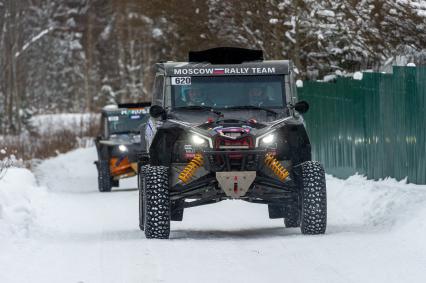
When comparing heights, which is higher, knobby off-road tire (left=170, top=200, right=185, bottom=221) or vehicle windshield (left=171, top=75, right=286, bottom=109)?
vehicle windshield (left=171, top=75, right=286, bottom=109)

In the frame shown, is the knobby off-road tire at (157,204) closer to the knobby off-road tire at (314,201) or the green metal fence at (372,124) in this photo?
the knobby off-road tire at (314,201)

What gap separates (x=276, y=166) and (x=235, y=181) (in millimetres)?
575

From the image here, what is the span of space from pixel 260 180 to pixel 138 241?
1539 mm

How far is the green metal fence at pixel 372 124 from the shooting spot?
59.8ft

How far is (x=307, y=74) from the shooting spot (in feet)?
103

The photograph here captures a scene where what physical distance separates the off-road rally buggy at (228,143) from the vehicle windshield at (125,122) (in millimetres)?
13228

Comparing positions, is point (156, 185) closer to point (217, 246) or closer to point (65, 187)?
point (217, 246)

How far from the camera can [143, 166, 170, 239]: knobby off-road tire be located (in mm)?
14266

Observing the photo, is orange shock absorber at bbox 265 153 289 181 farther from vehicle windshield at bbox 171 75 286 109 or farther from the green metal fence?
the green metal fence

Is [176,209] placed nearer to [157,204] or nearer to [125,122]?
[157,204]

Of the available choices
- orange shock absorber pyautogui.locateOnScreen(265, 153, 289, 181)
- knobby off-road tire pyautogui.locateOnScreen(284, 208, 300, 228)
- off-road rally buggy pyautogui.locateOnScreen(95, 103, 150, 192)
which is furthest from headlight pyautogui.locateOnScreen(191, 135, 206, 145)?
off-road rally buggy pyautogui.locateOnScreen(95, 103, 150, 192)

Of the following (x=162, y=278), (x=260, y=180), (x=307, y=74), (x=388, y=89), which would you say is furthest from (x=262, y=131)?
(x=307, y=74)

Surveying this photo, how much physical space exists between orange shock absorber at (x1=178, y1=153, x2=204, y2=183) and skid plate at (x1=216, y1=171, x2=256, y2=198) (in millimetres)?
335

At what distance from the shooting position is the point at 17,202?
18.5 metres
